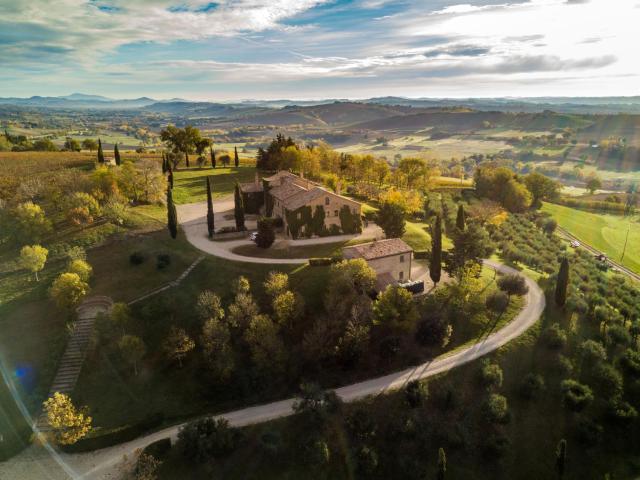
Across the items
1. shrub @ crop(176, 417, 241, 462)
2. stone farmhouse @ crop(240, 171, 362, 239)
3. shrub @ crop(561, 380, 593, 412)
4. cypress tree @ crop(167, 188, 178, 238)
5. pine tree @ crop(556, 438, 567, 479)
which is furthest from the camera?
stone farmhouse @ crop(240, 171, 362, 239)

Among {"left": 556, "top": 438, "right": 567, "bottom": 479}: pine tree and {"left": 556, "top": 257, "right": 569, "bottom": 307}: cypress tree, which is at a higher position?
{"left": 556, "top": 257, "right": 569, "bottom": 307}: cypress tree

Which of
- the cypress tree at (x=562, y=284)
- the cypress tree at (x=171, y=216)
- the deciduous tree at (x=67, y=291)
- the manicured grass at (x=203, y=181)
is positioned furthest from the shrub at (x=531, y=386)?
the manicured grass at (x=203, y=181)

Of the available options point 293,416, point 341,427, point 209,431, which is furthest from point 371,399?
point 209,431

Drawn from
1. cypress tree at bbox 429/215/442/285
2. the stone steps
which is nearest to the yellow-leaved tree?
the stone steps

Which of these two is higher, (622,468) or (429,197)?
(429,197)

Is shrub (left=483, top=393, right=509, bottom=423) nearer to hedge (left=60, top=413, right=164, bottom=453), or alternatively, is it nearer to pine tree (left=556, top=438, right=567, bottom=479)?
pine tree (left=556, top=438, right=567, bottom=479)

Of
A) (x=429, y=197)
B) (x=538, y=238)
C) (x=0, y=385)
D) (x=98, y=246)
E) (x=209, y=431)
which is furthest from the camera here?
(x=429, y=197)

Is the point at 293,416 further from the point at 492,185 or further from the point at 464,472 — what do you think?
the point at 492,185

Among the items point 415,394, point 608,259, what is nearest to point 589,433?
point 415,394

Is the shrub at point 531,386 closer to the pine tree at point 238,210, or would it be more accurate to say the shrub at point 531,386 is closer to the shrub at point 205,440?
the shrub at point 205,440
